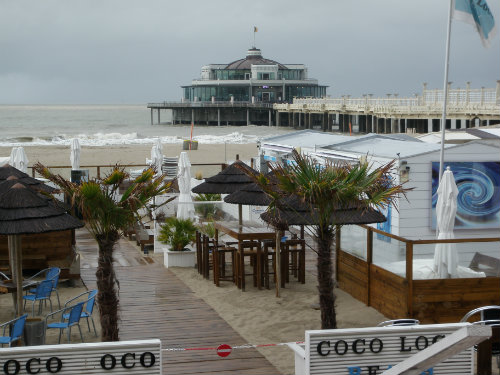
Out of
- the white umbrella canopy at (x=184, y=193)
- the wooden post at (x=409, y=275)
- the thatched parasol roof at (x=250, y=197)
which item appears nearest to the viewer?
the wooden post at (x=409, y=275)

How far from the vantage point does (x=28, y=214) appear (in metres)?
9.11

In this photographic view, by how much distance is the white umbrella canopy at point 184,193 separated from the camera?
15.1m

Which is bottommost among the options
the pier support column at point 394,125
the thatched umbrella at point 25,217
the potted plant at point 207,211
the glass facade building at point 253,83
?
the pier support column at point 394,125

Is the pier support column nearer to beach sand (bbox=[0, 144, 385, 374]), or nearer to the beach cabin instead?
the beach cabin

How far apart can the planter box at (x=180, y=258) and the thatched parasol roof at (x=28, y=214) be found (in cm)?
442

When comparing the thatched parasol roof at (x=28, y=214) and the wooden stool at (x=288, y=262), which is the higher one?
the thatched parasol roof at (x=28, y=214)

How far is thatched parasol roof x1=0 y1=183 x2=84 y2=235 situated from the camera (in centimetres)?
898

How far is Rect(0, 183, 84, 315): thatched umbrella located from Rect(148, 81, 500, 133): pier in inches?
873

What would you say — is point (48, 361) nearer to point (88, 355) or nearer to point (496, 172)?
point (88, 355)

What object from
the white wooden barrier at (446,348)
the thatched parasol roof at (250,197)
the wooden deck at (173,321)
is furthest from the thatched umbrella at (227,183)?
the white wooden barrier at (446,348)

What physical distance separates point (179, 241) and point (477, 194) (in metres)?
5.36

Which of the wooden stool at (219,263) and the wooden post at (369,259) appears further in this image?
the wooden stool at (219,263)

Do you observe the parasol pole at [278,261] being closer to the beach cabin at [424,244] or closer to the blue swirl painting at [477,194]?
the beach cabin at [424,244]

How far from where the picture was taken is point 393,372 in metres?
5.67
